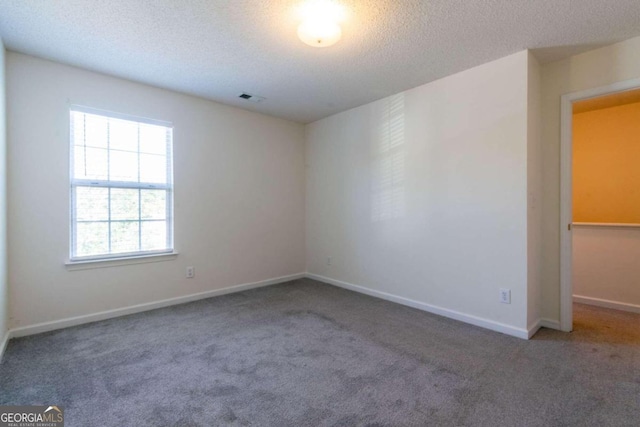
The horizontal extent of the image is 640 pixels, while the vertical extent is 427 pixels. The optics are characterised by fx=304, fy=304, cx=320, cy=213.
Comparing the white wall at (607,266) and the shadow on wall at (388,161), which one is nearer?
the white wall at (607,266)

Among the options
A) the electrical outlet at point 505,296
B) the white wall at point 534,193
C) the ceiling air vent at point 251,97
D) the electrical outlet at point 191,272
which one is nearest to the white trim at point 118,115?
the ceiling air vent at point 251,97

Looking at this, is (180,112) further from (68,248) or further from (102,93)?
(68,248)

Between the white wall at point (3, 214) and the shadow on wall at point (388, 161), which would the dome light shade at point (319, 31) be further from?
the white wall at point (3, 214)

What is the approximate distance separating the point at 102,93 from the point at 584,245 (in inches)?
221

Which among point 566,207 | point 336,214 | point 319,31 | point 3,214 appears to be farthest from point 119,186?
point 566,207

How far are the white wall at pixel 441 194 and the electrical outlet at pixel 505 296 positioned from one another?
36mm

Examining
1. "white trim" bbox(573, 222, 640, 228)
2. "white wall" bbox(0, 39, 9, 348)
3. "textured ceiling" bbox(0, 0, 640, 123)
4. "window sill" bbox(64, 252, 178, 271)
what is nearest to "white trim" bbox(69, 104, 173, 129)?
"textured ceiling" bbox(0, 0, 640, 123)

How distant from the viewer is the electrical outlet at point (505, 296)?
Answer: 107 inches

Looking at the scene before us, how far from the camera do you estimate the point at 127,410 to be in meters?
1.69

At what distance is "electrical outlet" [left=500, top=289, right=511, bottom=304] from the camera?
2706 mm

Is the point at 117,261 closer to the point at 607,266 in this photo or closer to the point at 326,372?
the point at 326,372

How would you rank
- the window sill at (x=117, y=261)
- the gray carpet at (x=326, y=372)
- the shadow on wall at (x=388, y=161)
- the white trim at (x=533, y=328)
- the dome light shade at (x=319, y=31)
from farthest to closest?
1. the shadow on wall at (x=388, y=161)
2. the window sill at (x=117, y=261)
3. the white trim at (x=533, y=328)
4. the dome light shade at (x=319, y=31)
5. the gray carpet at (x=326, y=372)

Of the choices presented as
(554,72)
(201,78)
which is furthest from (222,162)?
(554,72)

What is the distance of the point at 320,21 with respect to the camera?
2074 mm
